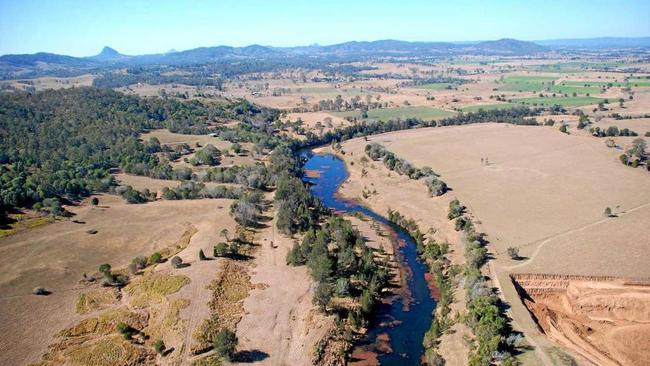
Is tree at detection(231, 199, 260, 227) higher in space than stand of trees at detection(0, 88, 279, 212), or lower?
lower

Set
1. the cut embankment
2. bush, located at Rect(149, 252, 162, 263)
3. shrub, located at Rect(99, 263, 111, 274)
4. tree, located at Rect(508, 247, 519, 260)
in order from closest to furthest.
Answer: the cut embankment → shrub, located at Rect(99, 263, 111, 274) → tree, located at Rect(508, 247, 519, 260) → bush, located at Rect(149, 252, 162, 263)

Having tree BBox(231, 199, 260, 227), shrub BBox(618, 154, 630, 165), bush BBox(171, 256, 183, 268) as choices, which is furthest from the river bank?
shrub BBox(618, 154, 630, 165)

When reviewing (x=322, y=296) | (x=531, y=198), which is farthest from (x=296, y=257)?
(x=531, y=198)

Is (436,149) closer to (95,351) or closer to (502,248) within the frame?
(502,248)

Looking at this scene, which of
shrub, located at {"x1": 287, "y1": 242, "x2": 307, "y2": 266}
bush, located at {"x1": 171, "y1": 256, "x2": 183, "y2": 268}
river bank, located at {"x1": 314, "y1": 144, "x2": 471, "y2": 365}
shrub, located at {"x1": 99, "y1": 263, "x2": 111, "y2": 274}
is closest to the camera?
river bank, located at {"x1": 314, "y1": 144, "x2": 471, "y2": 365}

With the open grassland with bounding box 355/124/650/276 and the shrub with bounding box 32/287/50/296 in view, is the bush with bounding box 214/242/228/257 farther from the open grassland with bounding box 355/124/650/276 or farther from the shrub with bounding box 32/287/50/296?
the open grassland with bounding box 355/124/650/276

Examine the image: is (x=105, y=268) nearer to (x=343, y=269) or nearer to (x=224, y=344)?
(x=224, y=344)

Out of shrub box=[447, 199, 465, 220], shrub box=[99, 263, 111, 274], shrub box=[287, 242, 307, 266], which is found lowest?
shrub box=[287, 242, 307, 266]
